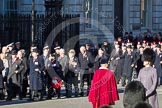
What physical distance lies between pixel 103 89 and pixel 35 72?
6.17 m

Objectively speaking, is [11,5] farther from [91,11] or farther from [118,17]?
[118,17]

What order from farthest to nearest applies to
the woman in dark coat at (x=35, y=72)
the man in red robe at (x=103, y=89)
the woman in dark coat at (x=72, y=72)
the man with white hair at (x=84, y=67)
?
the man with white hair at (x=84, y=67)
the woman in dark coat at (x=72, y=72)
the woman in dark coat at (x=35, y=72)
the man in red robe at (x=103, y=89)

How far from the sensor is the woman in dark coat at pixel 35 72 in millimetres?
18719

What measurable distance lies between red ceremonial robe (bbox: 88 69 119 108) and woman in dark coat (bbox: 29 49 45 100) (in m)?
6.01

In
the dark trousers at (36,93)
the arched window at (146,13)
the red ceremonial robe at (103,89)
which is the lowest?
the dark trousers at (36,93)

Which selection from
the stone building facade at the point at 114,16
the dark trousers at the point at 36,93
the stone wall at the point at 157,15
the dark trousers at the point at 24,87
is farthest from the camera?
the stone wall at the point at 157,15

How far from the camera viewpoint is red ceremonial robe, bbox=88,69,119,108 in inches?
503

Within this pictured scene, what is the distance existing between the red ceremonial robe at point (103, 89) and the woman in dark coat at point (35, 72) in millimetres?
6006

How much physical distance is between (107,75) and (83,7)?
24459 mm

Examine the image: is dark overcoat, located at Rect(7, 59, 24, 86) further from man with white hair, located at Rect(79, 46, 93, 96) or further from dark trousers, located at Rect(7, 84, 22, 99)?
man with white hair, located at Rect(79, 46, 93, 96)

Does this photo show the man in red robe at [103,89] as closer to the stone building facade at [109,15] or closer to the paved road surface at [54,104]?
the paved road surface at [54,104]

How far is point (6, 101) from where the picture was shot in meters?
18.5

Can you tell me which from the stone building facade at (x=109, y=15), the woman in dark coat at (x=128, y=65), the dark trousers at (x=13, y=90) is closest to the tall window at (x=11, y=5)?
the stone building facade at (x=109, y=15)

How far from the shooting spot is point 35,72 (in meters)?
18.7
